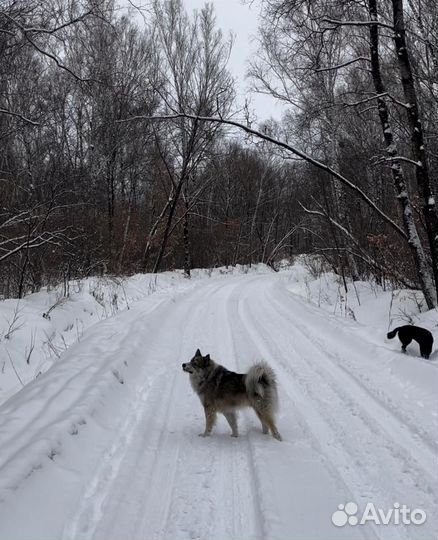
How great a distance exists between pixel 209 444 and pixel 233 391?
63cm

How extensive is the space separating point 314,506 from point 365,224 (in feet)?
42.4

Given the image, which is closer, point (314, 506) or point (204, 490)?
point (314, 506)

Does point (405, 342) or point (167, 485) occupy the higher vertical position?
point (405, 342)

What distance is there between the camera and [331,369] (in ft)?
22.4

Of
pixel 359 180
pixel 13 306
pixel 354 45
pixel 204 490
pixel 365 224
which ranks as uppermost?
pixel 354 45

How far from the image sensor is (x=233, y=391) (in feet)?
15.8

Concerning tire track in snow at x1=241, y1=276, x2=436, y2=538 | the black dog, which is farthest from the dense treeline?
tire track in snow at x1=241, y1=276, x2=436, y2=538

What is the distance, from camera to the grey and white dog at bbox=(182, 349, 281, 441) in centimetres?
462

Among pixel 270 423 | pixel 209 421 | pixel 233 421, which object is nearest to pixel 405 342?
pixel 270 423

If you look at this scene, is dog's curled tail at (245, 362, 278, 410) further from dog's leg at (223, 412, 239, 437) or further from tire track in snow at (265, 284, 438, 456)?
tire track in snow at (265, 284, 438, 456)

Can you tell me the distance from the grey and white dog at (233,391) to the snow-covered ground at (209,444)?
258mm

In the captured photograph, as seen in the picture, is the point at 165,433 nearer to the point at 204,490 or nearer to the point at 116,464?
the point at 116,464

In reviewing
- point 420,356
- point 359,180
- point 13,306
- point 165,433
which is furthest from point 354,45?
point 165,433

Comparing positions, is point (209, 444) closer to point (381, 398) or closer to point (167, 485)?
point (167, 485)
